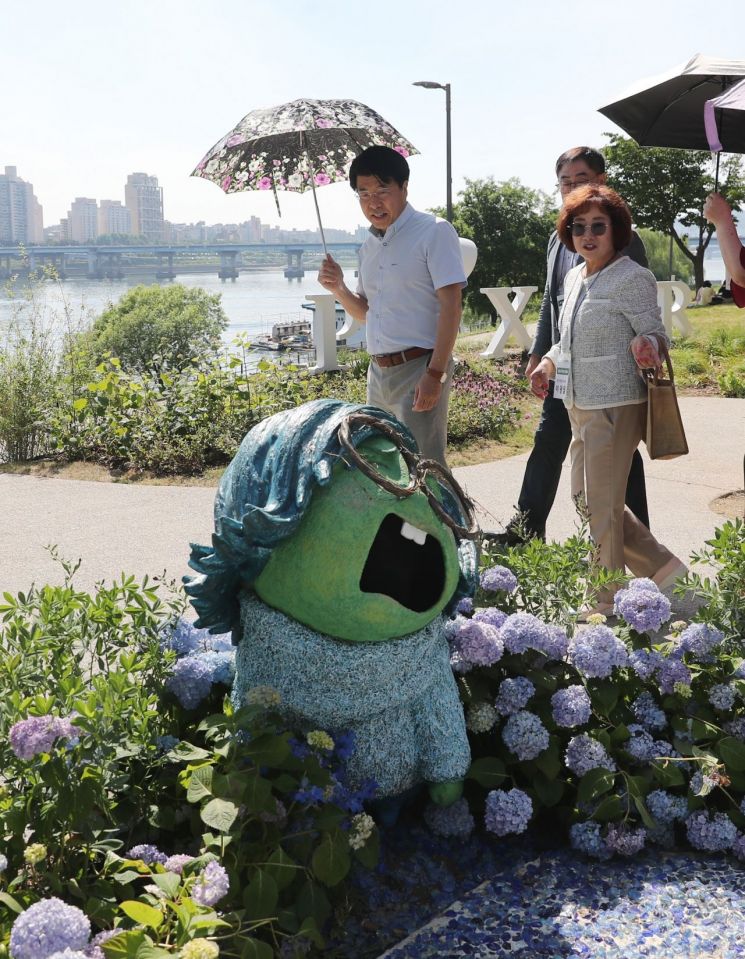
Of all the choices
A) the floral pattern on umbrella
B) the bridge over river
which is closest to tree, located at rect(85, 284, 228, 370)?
the bridge over river

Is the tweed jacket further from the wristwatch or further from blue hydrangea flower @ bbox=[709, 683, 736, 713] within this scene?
blue hydrangea flower @ bbox=[709, 683, 736, 713]

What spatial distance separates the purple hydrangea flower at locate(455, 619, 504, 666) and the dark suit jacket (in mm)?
2148

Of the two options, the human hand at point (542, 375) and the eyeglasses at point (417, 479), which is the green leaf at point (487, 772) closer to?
the eyeglasses at point (417, 479)

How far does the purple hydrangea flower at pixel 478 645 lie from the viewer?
2.78 m

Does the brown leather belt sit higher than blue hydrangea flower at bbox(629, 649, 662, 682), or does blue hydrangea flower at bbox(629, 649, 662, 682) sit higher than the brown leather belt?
the brown leather belt

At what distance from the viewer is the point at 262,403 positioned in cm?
884

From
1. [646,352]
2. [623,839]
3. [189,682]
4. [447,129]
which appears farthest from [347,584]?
[447,129]

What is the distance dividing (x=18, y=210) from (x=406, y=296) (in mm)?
147377

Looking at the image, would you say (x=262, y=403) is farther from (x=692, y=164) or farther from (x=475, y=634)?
(x=692, y=164)

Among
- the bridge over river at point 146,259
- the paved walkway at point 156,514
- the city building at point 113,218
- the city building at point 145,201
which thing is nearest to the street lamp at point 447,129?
the paved walkway at point 156,514

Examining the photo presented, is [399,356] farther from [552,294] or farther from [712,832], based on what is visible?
[712,832]

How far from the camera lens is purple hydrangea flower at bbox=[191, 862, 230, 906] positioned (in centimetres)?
186

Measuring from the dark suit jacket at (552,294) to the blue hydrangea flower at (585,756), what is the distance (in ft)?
7.71

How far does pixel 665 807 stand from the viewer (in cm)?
262
